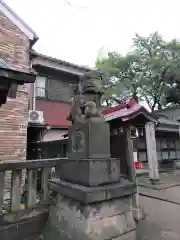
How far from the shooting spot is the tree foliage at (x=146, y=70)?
848 inches

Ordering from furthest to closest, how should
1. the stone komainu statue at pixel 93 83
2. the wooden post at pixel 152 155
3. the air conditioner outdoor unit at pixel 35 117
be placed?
the wooden post at pixel 152 155 → the air conditioner outdoor unit at pixel 35 117 → the stone komainu statue at pixel 93 83

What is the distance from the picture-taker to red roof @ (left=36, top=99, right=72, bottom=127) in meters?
10.8

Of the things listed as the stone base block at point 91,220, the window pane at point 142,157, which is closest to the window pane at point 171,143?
the window pane at point 142,157

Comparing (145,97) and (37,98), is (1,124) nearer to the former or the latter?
(37,98)

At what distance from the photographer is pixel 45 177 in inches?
148

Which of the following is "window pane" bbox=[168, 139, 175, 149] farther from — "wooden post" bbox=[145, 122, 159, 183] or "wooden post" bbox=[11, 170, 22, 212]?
"wooden post" bbox=[11, 170, 22, 212]

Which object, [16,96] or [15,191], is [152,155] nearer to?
[16,96]

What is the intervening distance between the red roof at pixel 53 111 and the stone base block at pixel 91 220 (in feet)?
25.3

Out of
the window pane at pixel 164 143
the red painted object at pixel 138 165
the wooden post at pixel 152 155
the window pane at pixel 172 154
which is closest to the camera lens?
the wooden post at pixel 152 155

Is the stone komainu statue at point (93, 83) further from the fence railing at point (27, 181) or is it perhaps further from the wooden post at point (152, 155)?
the wooden post at point (152, 155)

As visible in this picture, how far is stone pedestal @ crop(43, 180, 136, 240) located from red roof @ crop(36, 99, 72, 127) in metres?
7.71

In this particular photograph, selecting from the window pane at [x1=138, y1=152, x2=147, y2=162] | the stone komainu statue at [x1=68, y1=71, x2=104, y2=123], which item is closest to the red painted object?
the window pane at [x1=138, y1=152, x2=147, y2=162]

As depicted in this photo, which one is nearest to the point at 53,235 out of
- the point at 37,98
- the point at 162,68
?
the point at 37,98

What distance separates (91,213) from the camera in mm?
2658
